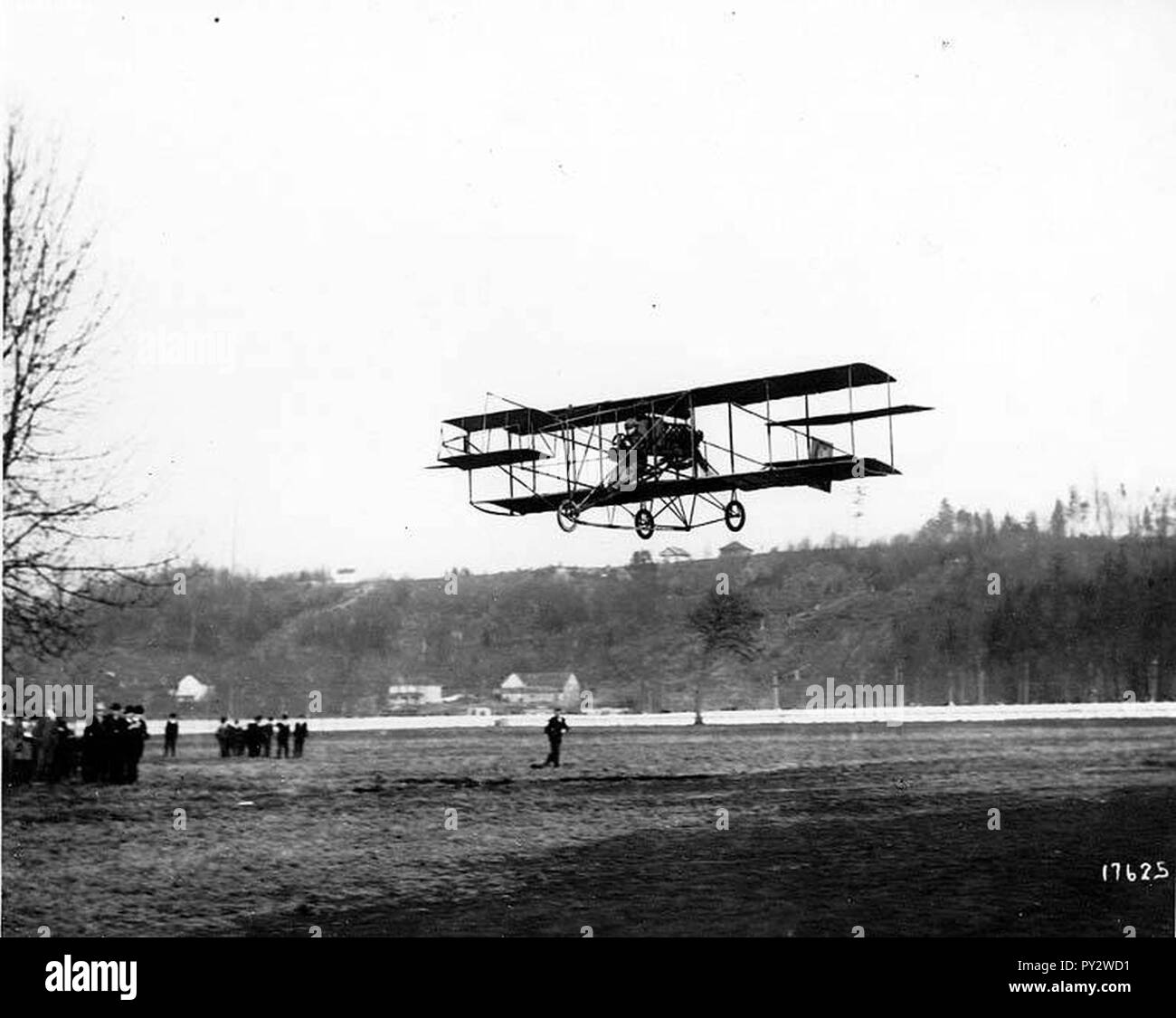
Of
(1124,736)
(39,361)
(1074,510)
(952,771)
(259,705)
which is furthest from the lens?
(259,705)

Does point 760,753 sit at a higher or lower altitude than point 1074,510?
lower

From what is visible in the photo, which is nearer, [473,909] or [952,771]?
[473,909]

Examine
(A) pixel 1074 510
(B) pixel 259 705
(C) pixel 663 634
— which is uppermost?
(A) pixel 1074 510

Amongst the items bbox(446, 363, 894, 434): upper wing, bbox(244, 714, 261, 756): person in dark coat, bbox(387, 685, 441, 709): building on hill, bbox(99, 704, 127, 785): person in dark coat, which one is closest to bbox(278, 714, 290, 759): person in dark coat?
bbox(244, 714, 261, 756): person in dark coat

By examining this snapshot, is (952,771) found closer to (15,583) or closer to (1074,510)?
(1074,510)

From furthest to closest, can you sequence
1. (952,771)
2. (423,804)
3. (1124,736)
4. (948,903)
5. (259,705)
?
(259,705) < (1124,736) < (952,771) < (423,804) < (948,903)

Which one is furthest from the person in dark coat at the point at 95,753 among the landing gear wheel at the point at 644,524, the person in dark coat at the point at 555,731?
the landing gear wheel at the point at 644,524

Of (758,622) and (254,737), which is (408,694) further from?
(254,737)
